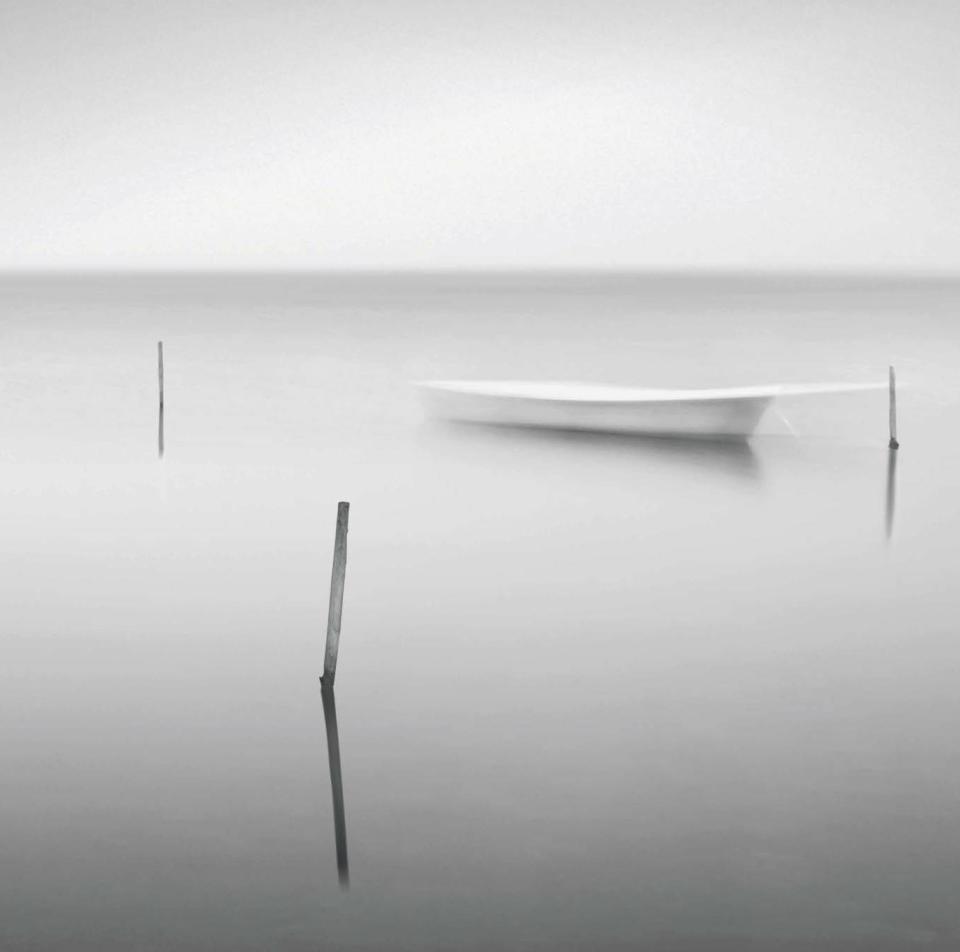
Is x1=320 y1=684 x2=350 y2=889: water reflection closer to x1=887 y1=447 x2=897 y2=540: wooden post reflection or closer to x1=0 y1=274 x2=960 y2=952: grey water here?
x1=0 y1=274 x2=960 y2=952: grey water

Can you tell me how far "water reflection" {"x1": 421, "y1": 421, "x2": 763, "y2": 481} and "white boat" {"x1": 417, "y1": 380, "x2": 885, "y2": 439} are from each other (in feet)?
0.57

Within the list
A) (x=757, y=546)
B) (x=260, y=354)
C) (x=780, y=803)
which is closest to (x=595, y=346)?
(x=260, y=354)

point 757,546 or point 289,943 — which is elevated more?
point 757,546

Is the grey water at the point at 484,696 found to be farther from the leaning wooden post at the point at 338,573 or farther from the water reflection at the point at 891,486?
the leaning wooden post at the point at 338,573

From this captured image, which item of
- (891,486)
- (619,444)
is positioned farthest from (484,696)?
(619,444)

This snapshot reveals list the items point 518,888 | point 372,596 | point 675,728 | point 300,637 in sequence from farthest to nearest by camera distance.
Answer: point 372,596, point 300,637, point 675,728, point 518,888

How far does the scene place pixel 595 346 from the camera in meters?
76.9

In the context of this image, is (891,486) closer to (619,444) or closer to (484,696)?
(619,444)

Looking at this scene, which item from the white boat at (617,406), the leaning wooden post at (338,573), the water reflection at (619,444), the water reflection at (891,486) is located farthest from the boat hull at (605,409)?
the leaning wooden post at (338,573)

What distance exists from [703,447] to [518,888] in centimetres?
2298

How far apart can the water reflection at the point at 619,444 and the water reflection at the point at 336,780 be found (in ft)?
52.3

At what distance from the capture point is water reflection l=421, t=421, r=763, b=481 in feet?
97.2

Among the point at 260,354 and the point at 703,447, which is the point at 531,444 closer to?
the point at 703,447

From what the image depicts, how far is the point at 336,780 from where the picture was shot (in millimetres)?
11398
